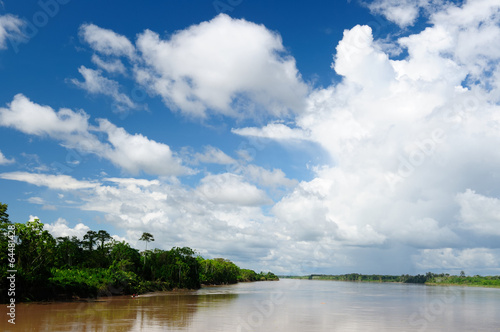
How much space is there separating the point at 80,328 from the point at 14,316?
27.4 ft

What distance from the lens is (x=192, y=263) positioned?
321ft

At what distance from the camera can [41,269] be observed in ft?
144

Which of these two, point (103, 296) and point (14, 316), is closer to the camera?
point (14, 316)

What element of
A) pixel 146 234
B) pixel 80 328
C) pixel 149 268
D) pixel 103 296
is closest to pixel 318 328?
pixel 80 328

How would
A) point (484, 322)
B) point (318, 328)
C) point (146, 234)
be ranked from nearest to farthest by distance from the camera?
1. point (318, 328)
2. point (484, 322)
3. point (146, 234)

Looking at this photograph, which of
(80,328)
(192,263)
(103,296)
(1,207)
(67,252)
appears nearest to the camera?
(80,328)

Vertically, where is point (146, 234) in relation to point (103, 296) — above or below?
above

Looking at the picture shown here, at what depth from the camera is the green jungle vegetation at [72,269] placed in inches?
1634

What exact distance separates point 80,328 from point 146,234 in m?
88.6

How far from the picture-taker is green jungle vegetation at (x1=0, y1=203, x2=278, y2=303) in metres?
41.5

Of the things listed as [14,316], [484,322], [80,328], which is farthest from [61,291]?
[484,322]

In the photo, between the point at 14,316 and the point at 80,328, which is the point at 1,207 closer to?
the point at 14,316

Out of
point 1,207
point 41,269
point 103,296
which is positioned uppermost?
point 1,207

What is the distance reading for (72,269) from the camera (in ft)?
185
